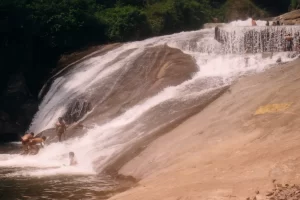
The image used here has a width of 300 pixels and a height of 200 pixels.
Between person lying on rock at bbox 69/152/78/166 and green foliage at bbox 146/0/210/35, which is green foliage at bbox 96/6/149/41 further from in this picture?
person lying on rock at bbox 69/152/78/166

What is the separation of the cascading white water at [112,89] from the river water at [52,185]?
333mm

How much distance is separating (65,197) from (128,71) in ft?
39.5

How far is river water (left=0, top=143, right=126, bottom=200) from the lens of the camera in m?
12.5

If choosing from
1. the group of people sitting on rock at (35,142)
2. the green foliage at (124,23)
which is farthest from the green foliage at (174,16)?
the group of people sitting on rock at (35,142)

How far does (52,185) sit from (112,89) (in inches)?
370

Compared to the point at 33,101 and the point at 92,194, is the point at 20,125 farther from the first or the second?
the point at 92,194

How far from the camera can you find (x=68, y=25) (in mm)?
31734

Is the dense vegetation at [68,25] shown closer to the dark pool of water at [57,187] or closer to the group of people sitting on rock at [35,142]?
the group of people sitting on rock at [35,142]

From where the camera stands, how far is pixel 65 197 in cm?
1225

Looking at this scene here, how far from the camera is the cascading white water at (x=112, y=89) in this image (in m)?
16.9

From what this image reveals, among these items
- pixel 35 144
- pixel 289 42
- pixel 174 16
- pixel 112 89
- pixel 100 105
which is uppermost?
pixel 174 16

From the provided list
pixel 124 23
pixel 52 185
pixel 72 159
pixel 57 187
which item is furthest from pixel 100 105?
pixel 124 23

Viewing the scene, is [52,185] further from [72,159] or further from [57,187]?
[72,159]

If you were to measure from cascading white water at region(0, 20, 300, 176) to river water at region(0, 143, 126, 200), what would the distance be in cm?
33
